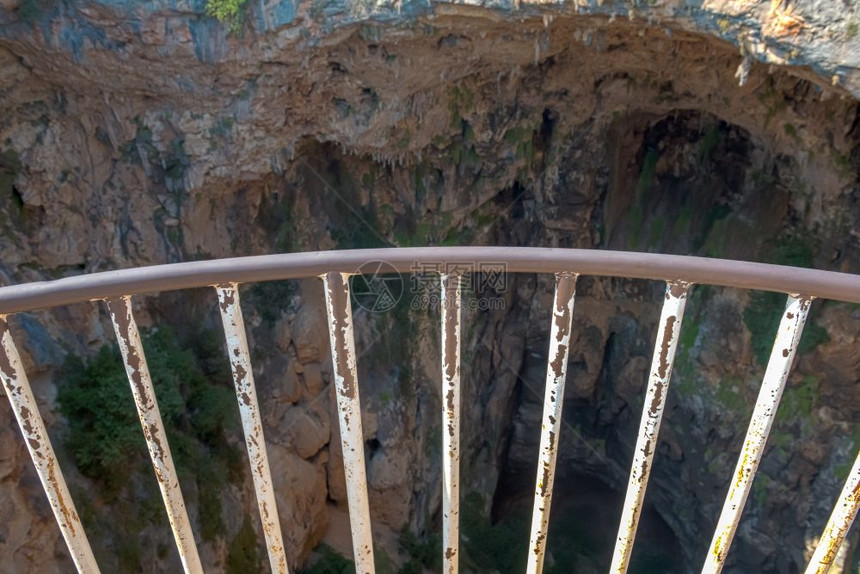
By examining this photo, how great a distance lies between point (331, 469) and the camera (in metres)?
8.60

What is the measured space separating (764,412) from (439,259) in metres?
1.27

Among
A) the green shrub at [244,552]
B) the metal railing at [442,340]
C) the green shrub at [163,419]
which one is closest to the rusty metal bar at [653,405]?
the metal railing at [442,340]

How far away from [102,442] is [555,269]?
511 centimetres

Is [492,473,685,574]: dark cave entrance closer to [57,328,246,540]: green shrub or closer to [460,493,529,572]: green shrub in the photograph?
[460,493,529,572]: green shrub

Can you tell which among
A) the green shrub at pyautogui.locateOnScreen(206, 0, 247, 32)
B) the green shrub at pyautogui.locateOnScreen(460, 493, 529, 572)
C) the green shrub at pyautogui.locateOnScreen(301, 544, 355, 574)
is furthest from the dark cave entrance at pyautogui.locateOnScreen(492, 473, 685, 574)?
the green shrub at pyautogui.locateOnScreen(206, 0, 247, 32)

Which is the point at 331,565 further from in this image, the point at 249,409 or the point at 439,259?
the point at 439,259

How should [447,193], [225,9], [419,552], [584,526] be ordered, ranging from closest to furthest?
[225,9] → [419,552] → [447,193] → [584,526]

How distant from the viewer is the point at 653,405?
89.3 inches

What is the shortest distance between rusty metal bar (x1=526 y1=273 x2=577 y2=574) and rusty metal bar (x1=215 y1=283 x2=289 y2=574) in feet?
3.40

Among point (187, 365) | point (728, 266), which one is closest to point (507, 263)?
point (728, 266)

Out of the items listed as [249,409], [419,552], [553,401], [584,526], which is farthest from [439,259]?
[584,526]

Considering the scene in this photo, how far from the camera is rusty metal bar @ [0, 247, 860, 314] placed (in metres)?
2.03

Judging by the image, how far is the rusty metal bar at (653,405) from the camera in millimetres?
2139

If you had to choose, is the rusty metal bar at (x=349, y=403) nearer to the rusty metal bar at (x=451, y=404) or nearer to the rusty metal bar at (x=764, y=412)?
the rusty metal bar at (x=451, y=404)
